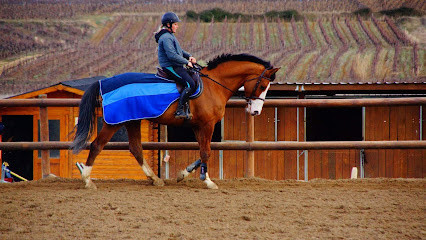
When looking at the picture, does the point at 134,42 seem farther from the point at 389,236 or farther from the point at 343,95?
the point at 389,236

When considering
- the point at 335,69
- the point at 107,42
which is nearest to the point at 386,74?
the point at 335,69

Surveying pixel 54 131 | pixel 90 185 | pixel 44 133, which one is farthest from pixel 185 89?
pixel 54 131

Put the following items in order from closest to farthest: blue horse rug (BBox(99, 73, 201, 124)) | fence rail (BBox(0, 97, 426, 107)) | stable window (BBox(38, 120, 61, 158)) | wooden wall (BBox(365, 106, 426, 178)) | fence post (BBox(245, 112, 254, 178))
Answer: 1. blue horse rug (BBox(99, 73, 201, 124))
2. fence rail (BBox(0, 97, 426, 107))
3. fence post (BBox(245, 112, 254, 178))
4. wooden wall (BBox(365, 106, 426, 178))
5. stable window (BBox(38, 120, 61, 158))

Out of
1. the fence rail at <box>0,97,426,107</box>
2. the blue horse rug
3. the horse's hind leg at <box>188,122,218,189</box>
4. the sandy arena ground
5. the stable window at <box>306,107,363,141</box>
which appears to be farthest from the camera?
the stable window at <box>306,107,363,141</box>

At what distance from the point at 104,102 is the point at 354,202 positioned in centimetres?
318

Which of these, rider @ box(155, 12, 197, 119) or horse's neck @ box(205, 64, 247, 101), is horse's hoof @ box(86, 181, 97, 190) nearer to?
rider @ box(155, 12, 197, 119)

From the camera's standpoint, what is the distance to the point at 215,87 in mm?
6152

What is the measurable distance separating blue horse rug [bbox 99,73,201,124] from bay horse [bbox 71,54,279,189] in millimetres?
155

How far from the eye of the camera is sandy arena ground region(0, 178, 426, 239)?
4.04 m

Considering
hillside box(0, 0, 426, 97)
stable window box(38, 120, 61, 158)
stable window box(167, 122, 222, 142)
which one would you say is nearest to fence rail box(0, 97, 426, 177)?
stable window box(167, 122, 222, 142)

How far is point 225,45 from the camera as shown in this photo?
95.0 feet

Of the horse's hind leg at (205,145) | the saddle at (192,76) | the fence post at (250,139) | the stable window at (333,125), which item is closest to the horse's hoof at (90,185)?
the horse's hind leg at (205,145)

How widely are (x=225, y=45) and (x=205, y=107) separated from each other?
23.4 metres

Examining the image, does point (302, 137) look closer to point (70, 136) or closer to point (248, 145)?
point (248, 145)
